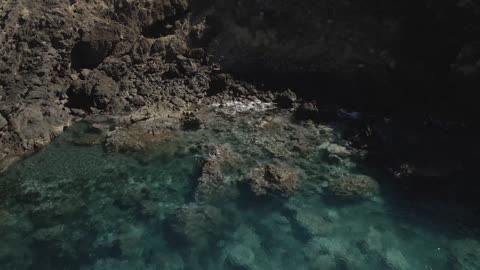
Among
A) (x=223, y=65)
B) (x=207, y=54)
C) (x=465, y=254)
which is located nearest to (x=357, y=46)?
(x=223, y=65)

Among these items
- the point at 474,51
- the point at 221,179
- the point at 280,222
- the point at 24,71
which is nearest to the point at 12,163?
the point at 24,71

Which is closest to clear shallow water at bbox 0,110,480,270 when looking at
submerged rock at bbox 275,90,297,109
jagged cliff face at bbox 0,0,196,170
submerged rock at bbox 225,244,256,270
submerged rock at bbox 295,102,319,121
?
submerged rock at bbox 225,244,256,270

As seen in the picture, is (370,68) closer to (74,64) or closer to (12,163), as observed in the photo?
(74,64)

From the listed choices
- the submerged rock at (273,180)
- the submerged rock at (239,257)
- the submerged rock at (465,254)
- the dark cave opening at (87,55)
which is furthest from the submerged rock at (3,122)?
the submerged rock at (465,254)

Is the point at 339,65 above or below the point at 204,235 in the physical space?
above

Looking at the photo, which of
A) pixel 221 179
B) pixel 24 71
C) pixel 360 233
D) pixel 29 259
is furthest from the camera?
pixel 24 71

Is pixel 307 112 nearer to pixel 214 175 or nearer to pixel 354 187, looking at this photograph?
pixel 354 187
